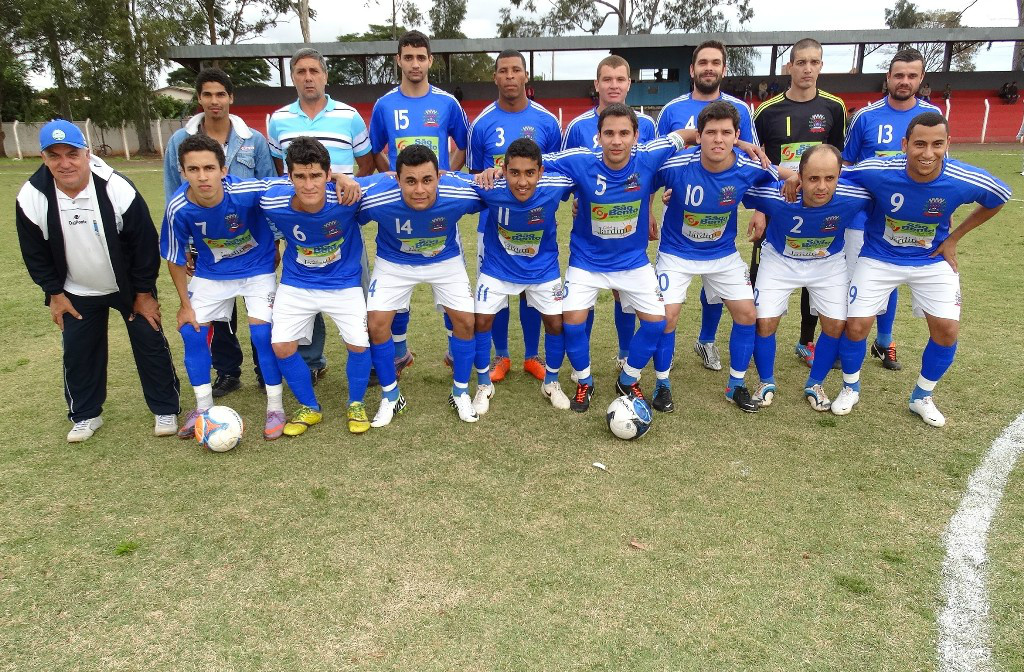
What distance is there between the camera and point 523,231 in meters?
4.41

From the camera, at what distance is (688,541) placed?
3092 mm

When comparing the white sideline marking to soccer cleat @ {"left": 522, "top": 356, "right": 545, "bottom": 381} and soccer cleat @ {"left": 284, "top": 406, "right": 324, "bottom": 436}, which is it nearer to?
soccer cleat @ {"left": 522, "top": 356, "right": 545, "bottom": 381}

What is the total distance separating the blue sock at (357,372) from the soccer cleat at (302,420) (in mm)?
251

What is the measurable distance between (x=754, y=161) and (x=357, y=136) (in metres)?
2.73

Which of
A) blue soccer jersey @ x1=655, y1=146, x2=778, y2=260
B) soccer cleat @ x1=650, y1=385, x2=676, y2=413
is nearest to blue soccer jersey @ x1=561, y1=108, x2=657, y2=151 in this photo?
blue soccer jersey @ x1=655, y1=146, x2=778, y2=260

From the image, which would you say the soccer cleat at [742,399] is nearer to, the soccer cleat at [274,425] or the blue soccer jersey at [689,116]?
the blue soccer jersey at [689,116]

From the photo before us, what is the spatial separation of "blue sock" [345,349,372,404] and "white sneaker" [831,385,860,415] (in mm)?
3069

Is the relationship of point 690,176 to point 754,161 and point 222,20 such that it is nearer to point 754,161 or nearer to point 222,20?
point 754,161

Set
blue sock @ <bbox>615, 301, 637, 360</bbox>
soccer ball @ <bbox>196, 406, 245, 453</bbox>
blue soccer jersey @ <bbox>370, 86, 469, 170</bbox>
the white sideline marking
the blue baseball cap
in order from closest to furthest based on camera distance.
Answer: the white sideline marking → the blue baseball cap → soccer ball @ <bbox>196, 406, 245, 453</bbox> → blue soccer jersey @ <bbox>370, 86, 469, 170</bbox> → blue sock @ <bbox>615, 301, 637, 360</bbox>

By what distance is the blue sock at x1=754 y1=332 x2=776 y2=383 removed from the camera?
4.59 metres

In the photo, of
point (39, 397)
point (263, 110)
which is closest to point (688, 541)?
point (39, 397)

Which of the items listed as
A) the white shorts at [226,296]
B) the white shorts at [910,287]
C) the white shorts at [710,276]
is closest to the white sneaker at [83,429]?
the white shorts at [226,296]

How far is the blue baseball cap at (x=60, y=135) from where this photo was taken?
367 centimetres

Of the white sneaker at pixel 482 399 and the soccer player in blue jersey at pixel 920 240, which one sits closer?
the soccer player in blue jersey at pixel 920 240
